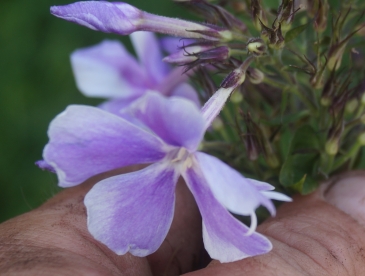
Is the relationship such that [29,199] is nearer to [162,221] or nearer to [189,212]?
[189,212]

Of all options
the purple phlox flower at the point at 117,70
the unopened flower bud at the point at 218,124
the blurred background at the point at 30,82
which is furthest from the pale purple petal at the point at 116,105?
the blurred background at the point at 30,82

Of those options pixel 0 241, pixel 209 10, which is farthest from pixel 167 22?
pixel 0 241

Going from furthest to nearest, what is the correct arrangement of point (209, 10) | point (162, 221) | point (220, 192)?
point (209, 10)
point (162, 221)
point (220, 192)

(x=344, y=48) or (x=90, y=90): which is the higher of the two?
(x=344, y=48)

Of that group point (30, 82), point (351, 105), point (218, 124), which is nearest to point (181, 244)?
point (218, 124)

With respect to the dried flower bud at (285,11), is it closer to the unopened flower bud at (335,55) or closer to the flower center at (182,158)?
the unopened flower bud at (335,55)

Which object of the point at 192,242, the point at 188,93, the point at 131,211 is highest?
the point at 188,93

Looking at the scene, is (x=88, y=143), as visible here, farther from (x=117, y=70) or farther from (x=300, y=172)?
(x=117, y=70)
